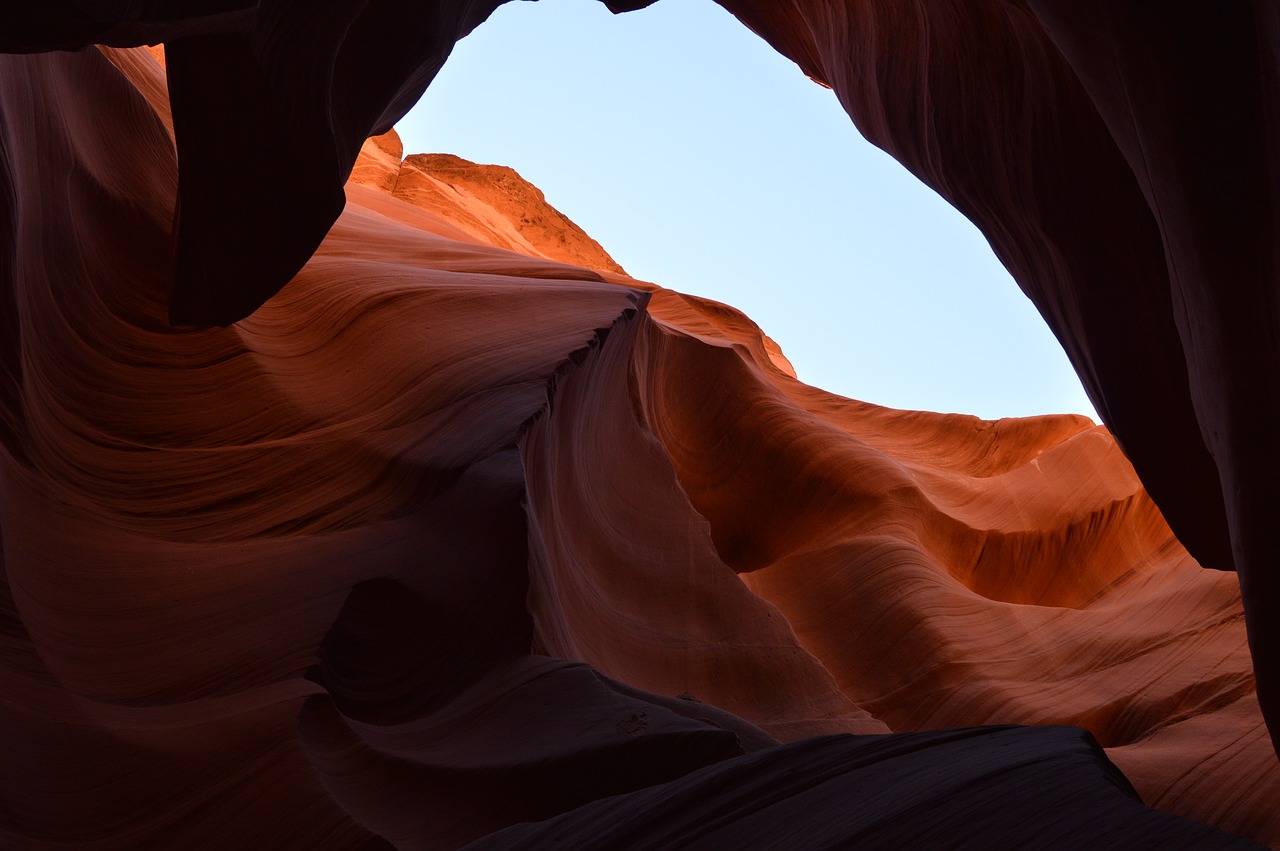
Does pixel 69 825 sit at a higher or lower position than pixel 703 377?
lower

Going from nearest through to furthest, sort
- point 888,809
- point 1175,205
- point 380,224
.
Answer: point 888,809
point 1175,205
point 380,224

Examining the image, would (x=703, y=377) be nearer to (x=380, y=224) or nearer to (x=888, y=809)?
(x=380, y=224)

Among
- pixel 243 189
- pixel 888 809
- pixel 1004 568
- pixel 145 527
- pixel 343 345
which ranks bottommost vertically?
pixel 1004 568

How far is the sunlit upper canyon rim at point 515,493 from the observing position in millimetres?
2945

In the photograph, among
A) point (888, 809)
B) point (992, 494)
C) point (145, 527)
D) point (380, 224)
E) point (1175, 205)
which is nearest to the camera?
point (888, 809)

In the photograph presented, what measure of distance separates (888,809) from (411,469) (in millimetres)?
3427

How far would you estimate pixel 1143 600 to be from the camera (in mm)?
8078

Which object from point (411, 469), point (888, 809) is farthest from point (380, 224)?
point (888, 809)

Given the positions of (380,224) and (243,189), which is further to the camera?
(380,224)

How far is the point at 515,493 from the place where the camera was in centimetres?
488

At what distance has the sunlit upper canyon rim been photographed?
9.66 feet

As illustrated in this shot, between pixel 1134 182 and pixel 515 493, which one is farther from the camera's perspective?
pixel 515 493

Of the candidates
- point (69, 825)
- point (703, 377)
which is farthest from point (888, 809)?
point (703, 377)

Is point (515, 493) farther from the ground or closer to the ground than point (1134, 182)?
closer to the ground
